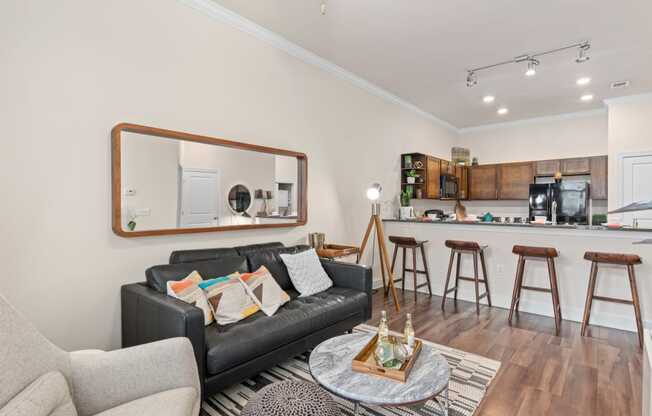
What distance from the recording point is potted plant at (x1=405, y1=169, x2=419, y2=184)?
571 centimetres

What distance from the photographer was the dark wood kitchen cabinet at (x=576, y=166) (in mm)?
6156

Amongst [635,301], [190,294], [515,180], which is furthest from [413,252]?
[515,180]

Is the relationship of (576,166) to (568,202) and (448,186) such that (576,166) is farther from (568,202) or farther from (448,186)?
(448,186)

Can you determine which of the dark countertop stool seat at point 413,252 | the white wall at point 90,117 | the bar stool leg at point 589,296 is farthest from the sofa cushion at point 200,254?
the bar stool leg at point 589,296

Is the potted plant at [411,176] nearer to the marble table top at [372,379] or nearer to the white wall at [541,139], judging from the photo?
the white wall at [541,139]

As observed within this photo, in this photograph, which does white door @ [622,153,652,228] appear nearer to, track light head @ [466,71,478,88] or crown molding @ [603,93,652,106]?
crown molding @ [603,93,652,106]

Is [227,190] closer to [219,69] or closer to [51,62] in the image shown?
[219,69]

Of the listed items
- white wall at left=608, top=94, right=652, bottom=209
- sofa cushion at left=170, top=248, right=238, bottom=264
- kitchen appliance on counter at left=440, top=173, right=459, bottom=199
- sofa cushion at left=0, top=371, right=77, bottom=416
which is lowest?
sofa cushion at left=0, top=371, right=77, bottom=416

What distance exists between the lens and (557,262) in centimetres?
386

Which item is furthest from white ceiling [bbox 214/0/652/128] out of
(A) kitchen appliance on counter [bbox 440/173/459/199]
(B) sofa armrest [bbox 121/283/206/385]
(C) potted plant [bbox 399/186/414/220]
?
(B) sofa armrest [bbox 121/283/206/385]

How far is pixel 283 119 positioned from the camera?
12.3 feet

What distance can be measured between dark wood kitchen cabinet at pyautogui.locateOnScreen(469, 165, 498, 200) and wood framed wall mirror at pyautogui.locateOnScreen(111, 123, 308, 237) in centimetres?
485

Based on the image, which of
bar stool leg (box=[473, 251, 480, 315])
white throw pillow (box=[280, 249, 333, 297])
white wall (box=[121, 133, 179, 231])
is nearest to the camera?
white wall (box=[121, 133, 179, 231])

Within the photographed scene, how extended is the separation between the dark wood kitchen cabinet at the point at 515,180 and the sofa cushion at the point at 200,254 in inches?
237
